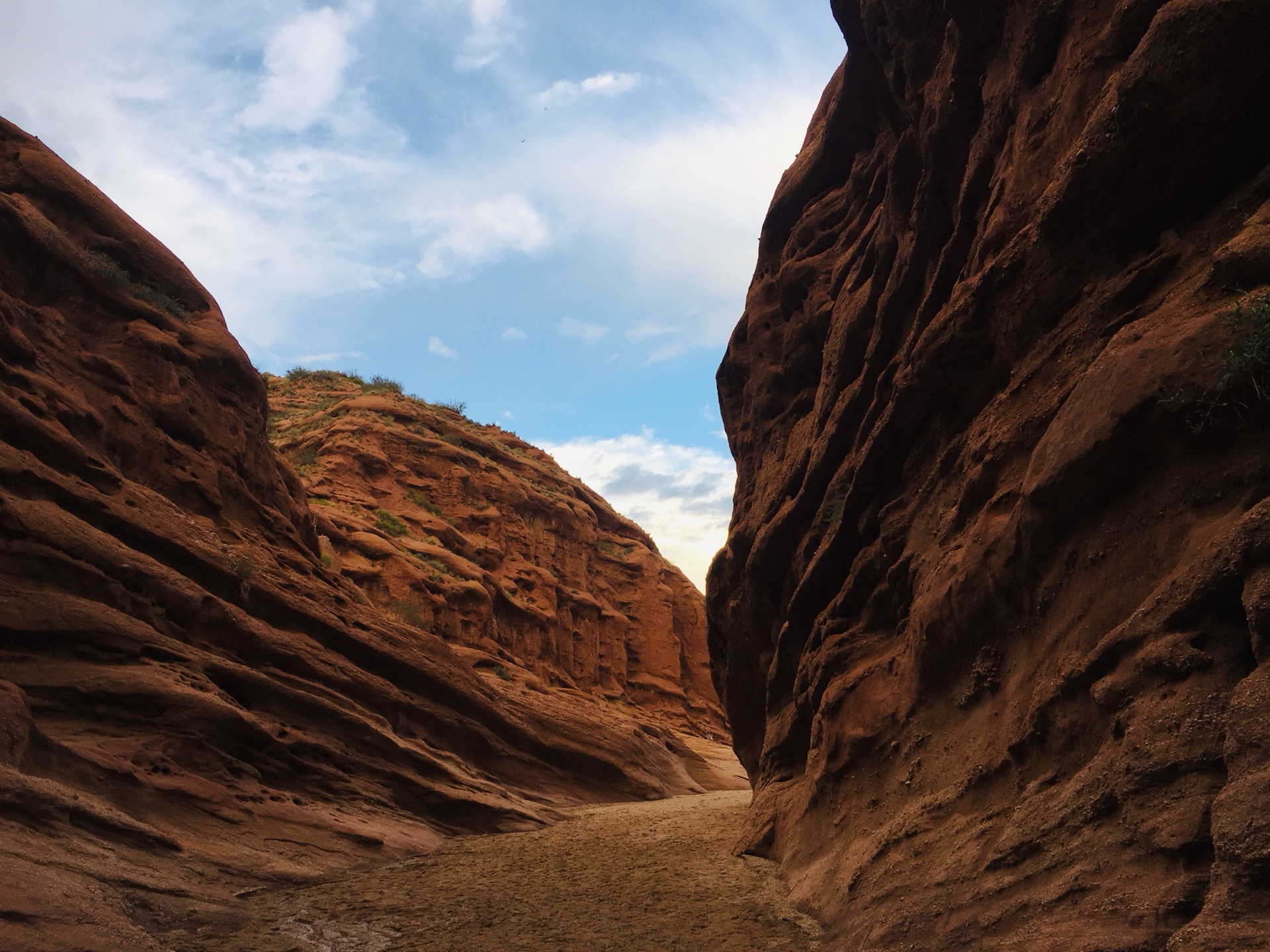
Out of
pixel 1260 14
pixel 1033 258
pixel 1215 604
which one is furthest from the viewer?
pixel 1033 258

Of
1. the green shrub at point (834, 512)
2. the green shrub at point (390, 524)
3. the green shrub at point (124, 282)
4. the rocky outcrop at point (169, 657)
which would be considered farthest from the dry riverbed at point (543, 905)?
the green shrub at point (390, 524)

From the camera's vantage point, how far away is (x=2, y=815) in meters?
6.54

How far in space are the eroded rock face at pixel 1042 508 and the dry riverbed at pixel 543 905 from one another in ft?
2.45

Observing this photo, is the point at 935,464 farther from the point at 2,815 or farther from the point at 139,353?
the point at 139,353

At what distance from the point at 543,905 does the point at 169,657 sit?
5.77m

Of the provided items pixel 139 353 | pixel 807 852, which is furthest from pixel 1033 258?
pixel 139 353

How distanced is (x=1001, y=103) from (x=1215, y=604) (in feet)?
19.4

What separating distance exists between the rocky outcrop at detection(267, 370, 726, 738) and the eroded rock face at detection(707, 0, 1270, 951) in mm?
16986

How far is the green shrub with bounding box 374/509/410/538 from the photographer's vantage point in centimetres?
2967

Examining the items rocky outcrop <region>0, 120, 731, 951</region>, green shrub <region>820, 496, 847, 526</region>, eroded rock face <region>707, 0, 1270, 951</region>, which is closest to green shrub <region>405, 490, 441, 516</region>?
rocky outcrop <region>0, 120, 731, 951</region>

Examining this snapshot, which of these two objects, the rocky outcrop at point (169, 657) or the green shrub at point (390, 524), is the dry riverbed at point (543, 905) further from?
the green shrub at point (390, 524)

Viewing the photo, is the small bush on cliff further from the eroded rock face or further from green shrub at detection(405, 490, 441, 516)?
green shrub at detection(405, 490, 441, 516)

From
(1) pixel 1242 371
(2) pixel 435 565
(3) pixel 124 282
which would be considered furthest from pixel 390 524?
(1) pixel 1242 371

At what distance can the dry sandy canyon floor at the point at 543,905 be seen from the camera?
24.2 feet
